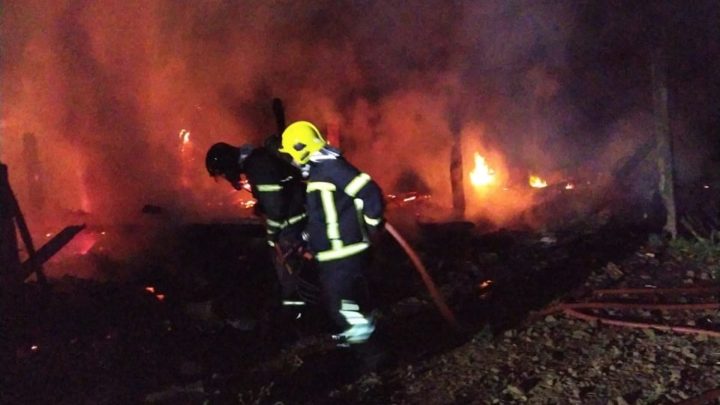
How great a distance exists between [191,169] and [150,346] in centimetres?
653

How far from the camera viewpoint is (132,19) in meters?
Answer: 11.3

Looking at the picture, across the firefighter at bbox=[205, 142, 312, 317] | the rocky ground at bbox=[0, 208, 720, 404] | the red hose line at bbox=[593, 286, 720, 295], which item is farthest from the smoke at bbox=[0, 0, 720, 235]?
the firefighter at bbox=[205, 142, 312, 317]

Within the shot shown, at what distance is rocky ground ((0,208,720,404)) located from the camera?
445cm

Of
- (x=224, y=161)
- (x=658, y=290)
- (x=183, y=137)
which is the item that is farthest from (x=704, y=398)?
(x=183, y=137)

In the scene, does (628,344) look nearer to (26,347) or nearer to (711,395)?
(711,395)

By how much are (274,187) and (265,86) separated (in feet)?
25.0

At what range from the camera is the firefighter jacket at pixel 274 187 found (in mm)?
4914

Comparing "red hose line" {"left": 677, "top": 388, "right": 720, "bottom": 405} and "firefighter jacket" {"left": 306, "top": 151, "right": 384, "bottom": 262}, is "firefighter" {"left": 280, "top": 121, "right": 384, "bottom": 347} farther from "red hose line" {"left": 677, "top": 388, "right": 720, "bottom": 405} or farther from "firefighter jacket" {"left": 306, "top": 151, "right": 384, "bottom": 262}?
"red hose line" {"left": 677, "top": 388, "right": 720, "bottom": 405}

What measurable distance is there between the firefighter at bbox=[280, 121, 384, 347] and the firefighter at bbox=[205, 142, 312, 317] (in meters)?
0.35

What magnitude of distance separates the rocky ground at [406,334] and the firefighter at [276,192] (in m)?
0.61

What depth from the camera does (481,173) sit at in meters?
11.4

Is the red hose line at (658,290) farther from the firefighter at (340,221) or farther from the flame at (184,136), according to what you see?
the flame at (184,136)

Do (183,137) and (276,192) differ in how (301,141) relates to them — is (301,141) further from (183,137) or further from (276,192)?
(183,137)

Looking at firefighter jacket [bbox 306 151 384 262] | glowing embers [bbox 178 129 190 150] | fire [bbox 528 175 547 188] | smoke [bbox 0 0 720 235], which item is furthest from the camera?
glowing embers [bbox 178 129 190 150]
